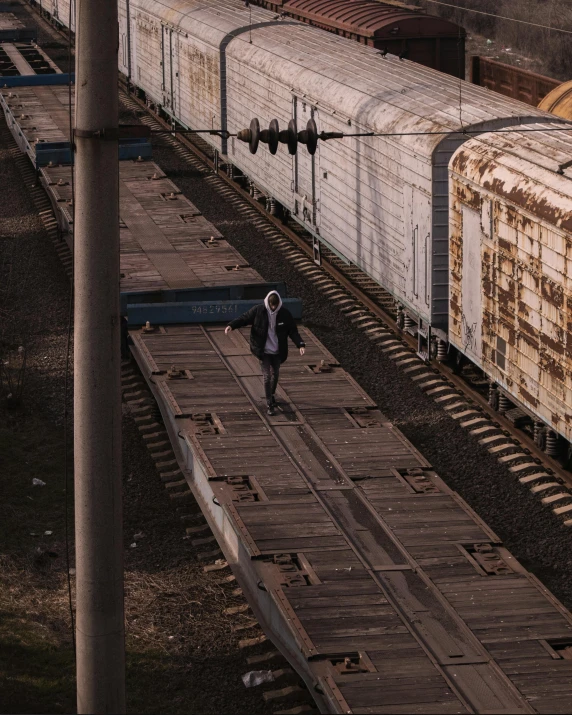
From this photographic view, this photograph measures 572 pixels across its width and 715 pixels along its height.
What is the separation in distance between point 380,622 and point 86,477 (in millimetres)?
2970

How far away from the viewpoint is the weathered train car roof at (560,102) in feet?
65.7

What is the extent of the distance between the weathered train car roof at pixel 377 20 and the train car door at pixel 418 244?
12.3 metres

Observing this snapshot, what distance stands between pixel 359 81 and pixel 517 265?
258 inches

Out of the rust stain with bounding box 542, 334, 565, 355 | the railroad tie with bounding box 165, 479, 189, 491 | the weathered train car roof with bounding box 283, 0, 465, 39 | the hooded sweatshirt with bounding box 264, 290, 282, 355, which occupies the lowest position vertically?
the railroad tie with bounding box 165, 479, 189, 491

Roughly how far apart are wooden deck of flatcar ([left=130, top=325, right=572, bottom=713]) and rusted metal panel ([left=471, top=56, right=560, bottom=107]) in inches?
473

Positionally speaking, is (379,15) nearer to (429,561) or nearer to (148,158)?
(148,158)

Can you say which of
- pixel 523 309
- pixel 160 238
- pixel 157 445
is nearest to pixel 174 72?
pixel 160 238

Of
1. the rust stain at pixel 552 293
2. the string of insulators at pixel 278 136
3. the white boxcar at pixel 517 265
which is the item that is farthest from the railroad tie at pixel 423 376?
the string of insulators at pixel 278 136

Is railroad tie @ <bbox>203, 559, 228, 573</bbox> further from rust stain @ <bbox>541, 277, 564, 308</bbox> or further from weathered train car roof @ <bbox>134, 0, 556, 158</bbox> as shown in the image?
weathered train car roof @ <bbox>134, 0, 556, 158</bbox>

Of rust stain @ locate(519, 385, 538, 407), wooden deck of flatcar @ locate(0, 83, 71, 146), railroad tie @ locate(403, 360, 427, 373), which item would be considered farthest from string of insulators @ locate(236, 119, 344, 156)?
wooden deck of flatcar @ locate(0, 83, 71, 146)

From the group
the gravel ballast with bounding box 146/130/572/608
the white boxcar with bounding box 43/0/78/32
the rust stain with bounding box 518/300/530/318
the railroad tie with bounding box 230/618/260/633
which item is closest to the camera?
the railroad tie with bounding box 230/618/260/633

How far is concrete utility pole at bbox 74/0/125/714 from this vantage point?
6.48 meters

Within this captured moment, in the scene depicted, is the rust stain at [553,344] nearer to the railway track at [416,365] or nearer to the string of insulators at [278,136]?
the railway track at [416,365]

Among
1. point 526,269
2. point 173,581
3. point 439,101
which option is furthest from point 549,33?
point 173,581
